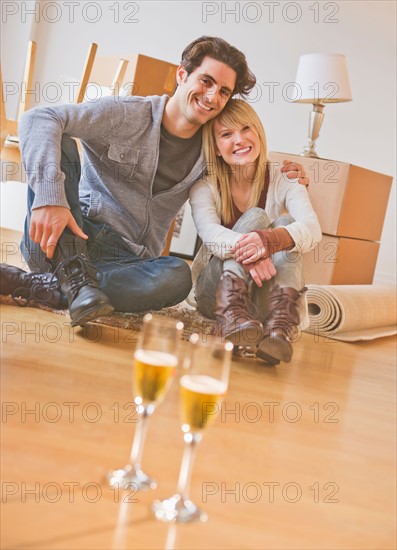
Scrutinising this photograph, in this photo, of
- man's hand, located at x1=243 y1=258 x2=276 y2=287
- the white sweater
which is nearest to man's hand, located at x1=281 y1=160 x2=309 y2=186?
the white sweater

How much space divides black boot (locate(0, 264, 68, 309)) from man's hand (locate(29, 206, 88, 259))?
0.21m

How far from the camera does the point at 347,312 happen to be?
2.63 m

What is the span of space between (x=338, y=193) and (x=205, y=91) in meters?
1.09

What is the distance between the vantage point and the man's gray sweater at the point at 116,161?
6.37ft

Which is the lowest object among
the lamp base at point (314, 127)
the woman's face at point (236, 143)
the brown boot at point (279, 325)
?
the brown boot at point (279, 325)

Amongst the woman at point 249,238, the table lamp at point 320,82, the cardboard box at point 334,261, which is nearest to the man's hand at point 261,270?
the woman at point 249,238

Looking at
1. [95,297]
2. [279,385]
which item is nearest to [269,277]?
[279,385]

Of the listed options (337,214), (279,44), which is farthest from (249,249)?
(279,44)

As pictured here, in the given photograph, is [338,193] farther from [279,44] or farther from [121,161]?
[279,44]

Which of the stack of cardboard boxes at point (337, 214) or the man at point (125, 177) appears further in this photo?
the stack of cardboard boxes at point (337, 214)

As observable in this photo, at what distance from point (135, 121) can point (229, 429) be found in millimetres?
1012

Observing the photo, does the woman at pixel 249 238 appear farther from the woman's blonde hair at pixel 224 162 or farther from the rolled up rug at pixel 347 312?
the rolled up rug at pixel 347 312

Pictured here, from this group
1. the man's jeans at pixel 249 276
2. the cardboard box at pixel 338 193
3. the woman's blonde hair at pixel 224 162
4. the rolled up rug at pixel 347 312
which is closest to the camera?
the man's jeans at pixel 249 276

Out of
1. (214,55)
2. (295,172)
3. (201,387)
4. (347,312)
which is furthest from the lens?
(347,312)
